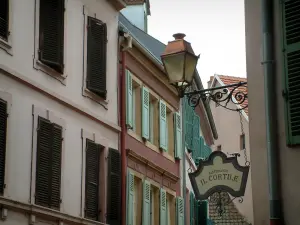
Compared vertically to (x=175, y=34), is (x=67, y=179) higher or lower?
lower

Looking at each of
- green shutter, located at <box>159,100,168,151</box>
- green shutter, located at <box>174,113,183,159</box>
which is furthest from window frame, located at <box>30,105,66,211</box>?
green shutter, located at <box>174,113,183,159</box>

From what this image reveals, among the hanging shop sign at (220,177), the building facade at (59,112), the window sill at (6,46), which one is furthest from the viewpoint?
the building facade at (59,112)

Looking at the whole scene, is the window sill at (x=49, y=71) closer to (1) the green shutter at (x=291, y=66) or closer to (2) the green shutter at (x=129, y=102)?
(2) the green shutter at (x=129, y=102)

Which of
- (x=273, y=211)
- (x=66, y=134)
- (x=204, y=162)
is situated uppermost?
(x=66, y=134)

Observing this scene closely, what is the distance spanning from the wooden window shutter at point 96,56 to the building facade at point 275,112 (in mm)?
9747

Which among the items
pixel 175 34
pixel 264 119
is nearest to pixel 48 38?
pixel 175 34

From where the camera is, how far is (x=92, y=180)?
1917cm

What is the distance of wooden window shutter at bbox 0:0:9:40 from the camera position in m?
15.4

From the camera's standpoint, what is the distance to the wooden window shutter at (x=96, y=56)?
1967 centimetres

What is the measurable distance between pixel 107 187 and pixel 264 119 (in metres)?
10.4

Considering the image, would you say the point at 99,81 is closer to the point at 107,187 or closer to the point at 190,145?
the point at 107,187

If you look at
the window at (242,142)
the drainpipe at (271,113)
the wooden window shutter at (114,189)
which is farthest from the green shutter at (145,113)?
the window at (242,142)

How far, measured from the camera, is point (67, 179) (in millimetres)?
17781

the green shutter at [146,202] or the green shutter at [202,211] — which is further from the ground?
the green shutter at [202,211]
